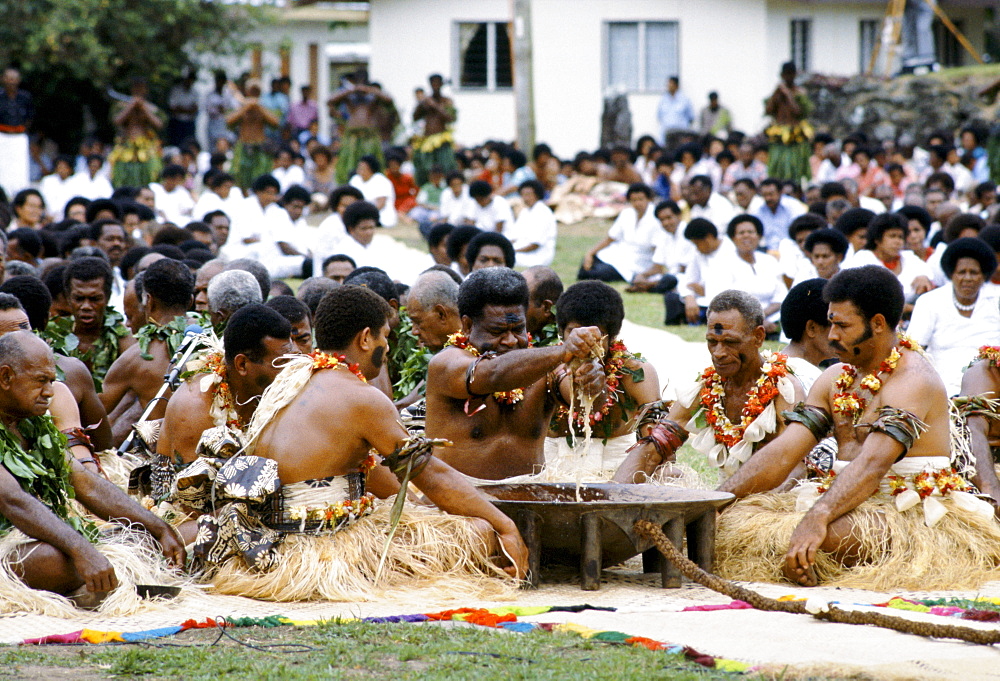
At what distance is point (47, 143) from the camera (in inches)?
1009

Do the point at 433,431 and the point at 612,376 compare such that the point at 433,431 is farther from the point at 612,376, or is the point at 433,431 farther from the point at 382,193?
the point at 382,193

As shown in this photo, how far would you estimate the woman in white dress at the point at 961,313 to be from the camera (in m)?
9.34

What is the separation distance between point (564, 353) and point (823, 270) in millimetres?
7246

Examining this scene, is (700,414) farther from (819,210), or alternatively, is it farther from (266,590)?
(819,210)

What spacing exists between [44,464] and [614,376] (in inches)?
111

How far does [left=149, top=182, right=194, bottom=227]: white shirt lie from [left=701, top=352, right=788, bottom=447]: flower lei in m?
13.3

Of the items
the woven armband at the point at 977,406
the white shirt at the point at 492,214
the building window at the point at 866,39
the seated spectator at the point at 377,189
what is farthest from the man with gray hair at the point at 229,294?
the building window at the point at 866,39

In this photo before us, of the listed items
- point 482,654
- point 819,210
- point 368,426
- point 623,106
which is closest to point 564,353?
point 368,426

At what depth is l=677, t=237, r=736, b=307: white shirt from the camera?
533 inches

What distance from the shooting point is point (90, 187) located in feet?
65.8

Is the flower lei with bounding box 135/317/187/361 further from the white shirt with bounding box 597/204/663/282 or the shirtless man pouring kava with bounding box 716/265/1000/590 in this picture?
the white shirt with bounding box 597/204/663/282

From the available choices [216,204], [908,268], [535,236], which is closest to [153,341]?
[908,268]

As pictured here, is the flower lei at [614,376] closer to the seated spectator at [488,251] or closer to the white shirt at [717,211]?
the seated spectator at [488,251]

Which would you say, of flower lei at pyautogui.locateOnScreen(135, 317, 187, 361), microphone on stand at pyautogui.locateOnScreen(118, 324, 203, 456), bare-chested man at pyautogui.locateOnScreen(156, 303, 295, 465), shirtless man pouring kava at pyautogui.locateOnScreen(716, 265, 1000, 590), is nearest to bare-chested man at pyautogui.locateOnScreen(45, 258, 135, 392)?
flower lei at pyautogui.locateOnScreen(135, 317, 187, 361)
